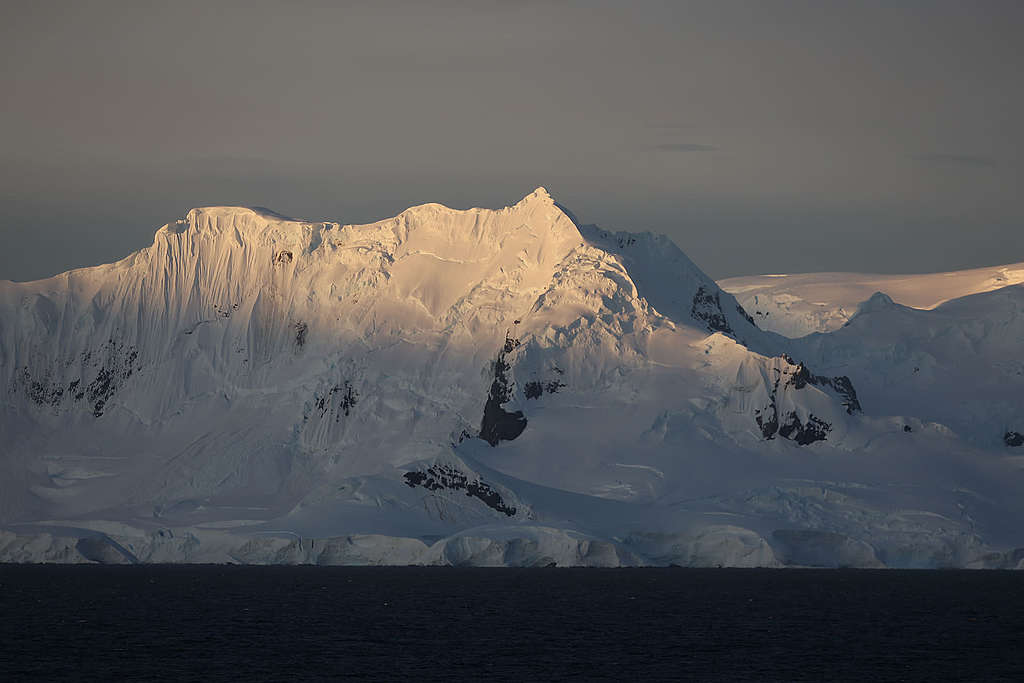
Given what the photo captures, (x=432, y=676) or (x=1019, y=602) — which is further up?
(x=432, y=676)

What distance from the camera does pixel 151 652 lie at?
114m

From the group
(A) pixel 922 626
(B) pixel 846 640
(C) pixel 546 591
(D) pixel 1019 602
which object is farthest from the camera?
(C) pixel 546 591

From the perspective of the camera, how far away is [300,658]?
11181 centimetres

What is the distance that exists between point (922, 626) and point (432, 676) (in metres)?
54.7

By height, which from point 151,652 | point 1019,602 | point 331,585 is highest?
point 151,652

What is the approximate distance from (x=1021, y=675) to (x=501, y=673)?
33.7 meters

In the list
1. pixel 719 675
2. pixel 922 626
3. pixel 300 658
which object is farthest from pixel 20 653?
pixel 922 626

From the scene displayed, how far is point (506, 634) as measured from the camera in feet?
429

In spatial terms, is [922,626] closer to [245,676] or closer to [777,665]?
[777,665]

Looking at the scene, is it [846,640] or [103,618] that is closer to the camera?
[846,640]

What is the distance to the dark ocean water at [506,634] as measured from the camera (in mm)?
106625

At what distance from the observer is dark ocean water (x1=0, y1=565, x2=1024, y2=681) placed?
107 m

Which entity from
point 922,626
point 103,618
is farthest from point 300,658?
point 922,626

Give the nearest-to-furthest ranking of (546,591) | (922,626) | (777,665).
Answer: (777,665)
(922,626)
(546,591)
